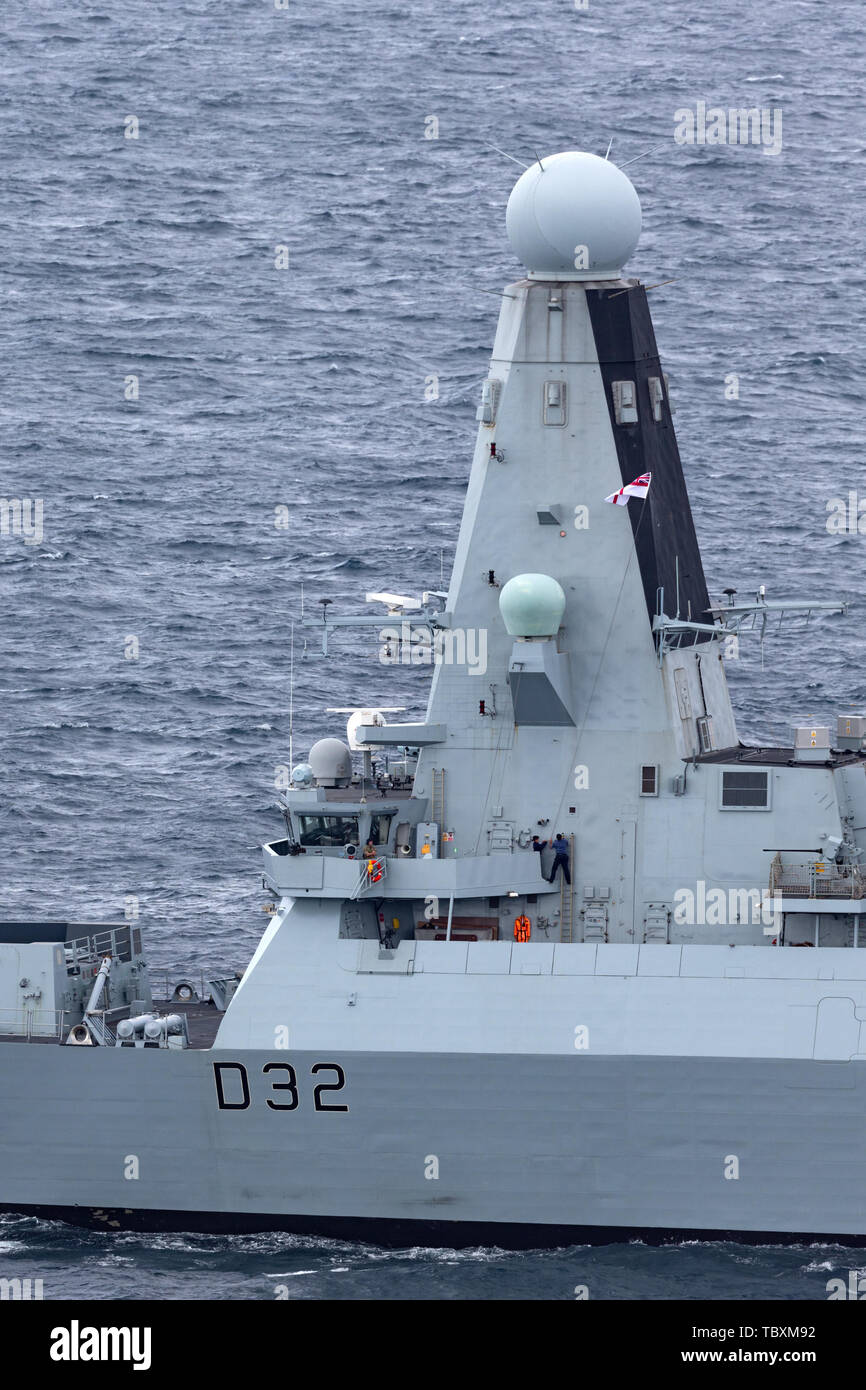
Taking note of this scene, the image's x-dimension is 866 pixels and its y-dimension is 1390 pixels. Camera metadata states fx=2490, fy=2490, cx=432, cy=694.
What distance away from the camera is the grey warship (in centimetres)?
3195

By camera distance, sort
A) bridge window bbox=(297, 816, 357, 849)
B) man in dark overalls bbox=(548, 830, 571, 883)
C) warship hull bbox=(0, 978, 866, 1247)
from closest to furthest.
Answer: warship hull bbox=(0, 978, 866, 1247) → man in dark overalls bbox=(548, 830, 571, 883) → bridge window bbox=(297, 816, 357, 849)

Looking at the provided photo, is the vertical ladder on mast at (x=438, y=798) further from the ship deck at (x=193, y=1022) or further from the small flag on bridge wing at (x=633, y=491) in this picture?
the small flag on bridge wing at (x=633, y=491)

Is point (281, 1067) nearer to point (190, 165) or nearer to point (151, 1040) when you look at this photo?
point (151, 1040)

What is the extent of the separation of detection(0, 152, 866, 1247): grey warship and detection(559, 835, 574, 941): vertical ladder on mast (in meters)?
0.04

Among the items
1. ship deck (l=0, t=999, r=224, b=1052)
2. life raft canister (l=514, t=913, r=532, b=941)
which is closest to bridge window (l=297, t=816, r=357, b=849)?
life raft canister (l=514, t=913, r=532, b=941)

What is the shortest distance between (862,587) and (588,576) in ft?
64.5

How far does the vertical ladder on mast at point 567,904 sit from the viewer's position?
33.8 meters

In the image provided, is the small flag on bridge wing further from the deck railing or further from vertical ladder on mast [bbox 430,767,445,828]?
the deck railing

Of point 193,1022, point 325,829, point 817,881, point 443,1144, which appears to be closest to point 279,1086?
point 443,1144

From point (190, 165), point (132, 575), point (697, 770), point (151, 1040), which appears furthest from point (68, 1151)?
point (190, 165)

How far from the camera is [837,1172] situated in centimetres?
3169

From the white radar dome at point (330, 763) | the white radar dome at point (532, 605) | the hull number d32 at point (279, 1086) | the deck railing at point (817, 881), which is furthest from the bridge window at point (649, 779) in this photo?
the hull number d32 at point (279, 1086)

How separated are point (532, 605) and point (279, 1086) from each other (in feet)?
23.5

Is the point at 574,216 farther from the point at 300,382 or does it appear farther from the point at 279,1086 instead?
the point at 300,382
